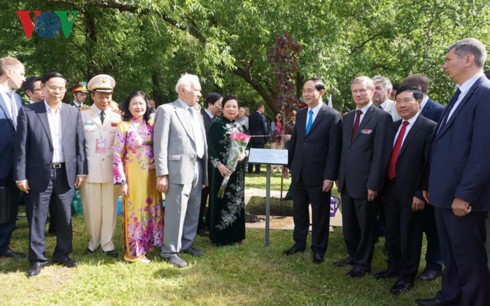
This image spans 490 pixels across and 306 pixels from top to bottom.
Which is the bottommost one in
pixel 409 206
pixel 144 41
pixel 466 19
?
pixel 409 206

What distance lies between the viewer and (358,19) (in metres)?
15.6

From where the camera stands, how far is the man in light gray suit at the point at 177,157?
4277mm

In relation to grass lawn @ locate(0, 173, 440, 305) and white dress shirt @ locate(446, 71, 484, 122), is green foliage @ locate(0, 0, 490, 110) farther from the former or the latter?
white dress shirt @ locate(446, 71, 484, 122)

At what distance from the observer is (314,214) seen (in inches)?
180

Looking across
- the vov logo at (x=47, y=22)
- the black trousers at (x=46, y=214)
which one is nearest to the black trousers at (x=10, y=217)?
the black trousers at (x=46, y=214)

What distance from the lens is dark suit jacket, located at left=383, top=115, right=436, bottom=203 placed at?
12.0 ft

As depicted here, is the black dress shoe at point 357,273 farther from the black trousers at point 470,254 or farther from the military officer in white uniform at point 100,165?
the military officer in white uniform at point 100,165

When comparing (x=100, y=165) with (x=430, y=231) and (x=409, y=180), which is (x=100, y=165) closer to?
(x=409, y=180)

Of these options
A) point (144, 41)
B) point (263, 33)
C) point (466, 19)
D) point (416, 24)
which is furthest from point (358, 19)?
point (144, 41)

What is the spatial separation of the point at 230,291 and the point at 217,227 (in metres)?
1.38

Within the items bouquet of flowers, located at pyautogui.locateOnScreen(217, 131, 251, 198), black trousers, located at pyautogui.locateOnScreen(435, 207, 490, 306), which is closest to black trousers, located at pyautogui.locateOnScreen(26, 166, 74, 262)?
bouquet of flowers, located at pyautogui.locateOnScreen(217, 131, 251, 198)

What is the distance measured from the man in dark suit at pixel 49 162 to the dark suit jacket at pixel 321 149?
2.52 metres

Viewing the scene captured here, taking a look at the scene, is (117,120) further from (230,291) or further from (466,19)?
(466,19)

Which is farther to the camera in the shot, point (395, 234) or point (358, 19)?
point (358, 19)
